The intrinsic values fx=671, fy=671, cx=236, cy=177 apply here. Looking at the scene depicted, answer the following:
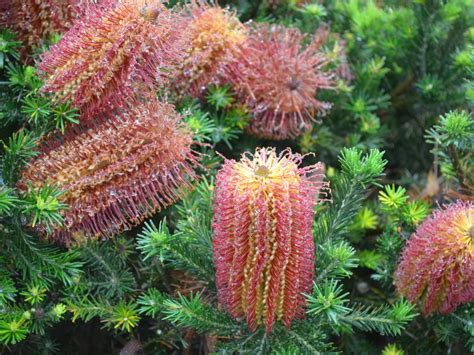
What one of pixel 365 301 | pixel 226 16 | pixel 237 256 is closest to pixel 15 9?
pixel 226 16

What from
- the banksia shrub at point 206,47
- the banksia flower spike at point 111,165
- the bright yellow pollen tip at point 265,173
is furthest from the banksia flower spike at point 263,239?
the banksia shrub at point 206,47

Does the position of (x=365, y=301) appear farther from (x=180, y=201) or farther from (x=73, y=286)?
(x=73, y=286)

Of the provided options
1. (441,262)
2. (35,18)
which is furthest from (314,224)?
(35,18)

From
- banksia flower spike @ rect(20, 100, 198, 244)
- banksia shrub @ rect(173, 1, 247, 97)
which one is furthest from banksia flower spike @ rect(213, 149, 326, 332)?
banksia shrub @ rect(173, 1, 247, 97)

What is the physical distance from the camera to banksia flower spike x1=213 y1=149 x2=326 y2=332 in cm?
78

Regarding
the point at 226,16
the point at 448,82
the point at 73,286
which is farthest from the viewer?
the point at 448,82

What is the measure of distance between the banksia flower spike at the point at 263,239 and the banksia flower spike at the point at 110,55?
177mm

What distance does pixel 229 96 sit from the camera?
1.11 m

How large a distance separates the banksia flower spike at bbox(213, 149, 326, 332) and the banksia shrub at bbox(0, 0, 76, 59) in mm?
353

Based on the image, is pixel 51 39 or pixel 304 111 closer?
pixel 51 39

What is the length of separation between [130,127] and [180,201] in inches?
9.1

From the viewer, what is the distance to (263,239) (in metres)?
0.79

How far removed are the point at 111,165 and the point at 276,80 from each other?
35 centimetres

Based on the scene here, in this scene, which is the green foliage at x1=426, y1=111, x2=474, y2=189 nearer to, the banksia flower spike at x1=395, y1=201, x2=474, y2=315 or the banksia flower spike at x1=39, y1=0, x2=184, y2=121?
the banksia flower spike at x1=395, y1=201, x2=474, y2=315
